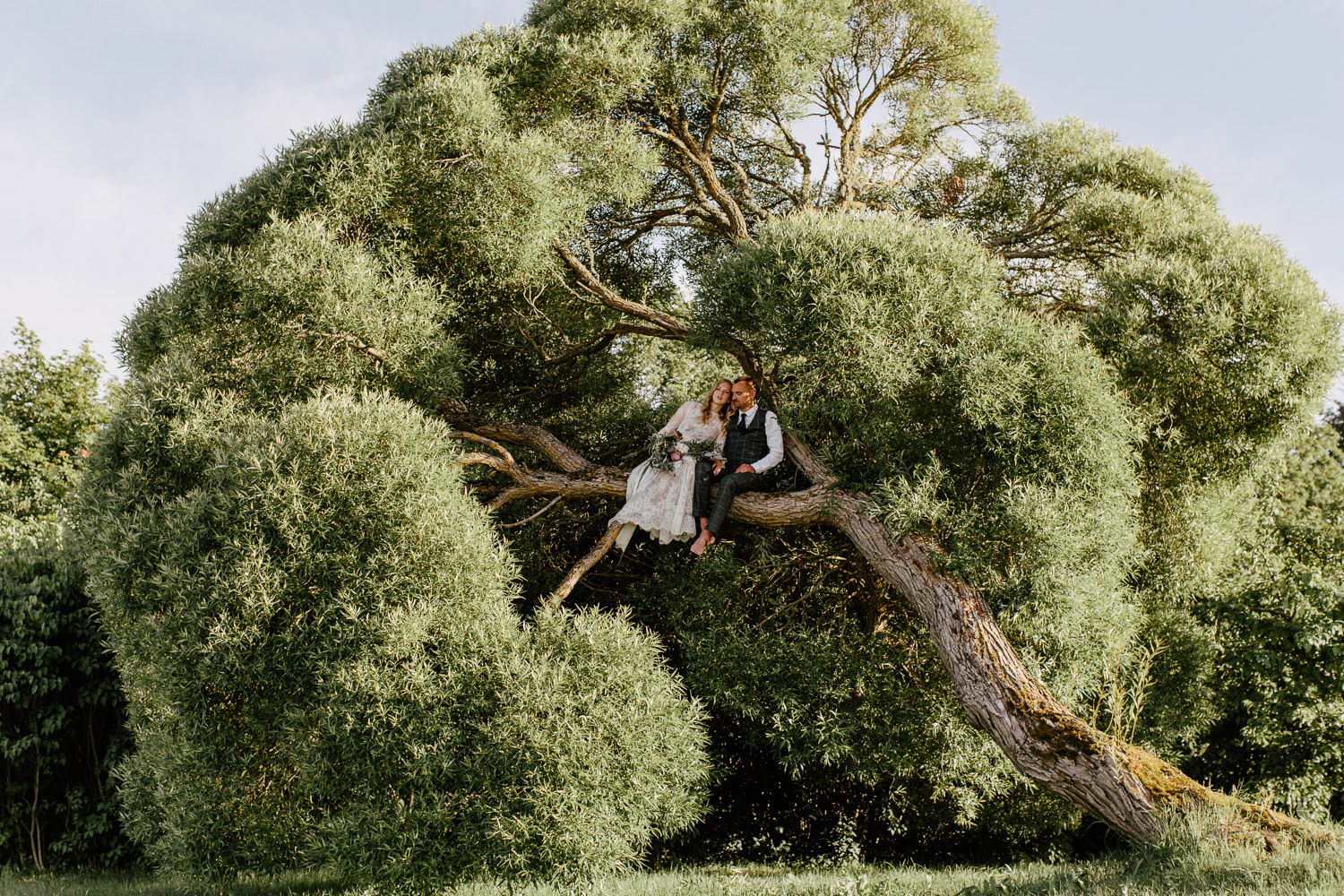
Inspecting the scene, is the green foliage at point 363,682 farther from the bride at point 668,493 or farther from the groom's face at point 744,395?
the groom's face at point 744,395

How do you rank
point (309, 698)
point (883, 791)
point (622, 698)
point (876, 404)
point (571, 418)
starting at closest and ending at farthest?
point (309, 698)
point (622, 698)
point (876, 404)
point (883, 791)
point (571, 418)

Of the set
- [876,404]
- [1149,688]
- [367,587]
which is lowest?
[1149,688]

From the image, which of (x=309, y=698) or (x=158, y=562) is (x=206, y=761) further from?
(x=158, y=562)

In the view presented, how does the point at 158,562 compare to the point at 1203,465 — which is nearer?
the point at 158,562

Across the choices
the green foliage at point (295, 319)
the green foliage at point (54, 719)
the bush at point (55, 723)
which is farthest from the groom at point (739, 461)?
the bush at point (55, 723)

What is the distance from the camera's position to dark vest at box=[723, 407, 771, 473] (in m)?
10.5

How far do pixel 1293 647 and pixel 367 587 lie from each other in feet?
36.3

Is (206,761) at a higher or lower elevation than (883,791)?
higher

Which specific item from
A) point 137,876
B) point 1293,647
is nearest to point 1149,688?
point 1293,647

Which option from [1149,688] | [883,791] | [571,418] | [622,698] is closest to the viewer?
[622,698]

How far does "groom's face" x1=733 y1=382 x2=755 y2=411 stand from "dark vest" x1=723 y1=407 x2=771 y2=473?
0.46 ft

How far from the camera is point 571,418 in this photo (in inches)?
585

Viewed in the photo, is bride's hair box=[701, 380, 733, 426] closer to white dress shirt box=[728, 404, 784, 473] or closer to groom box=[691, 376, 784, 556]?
groom box=[691, 376, 784, 556]

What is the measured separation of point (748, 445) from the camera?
10547 millimetres
